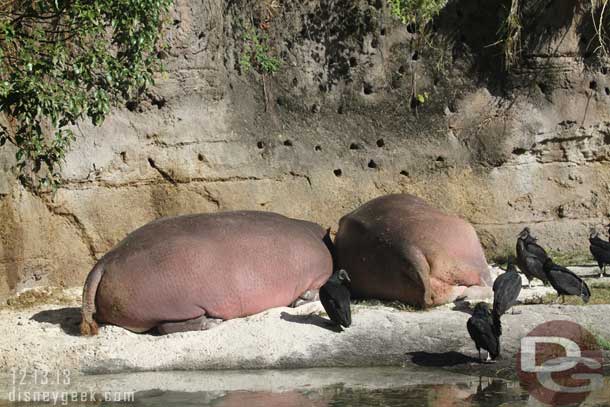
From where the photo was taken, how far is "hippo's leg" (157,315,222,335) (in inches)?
319

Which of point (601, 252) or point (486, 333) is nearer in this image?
point (486, 333)

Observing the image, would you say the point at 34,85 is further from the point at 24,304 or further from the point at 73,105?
the point at 24,304

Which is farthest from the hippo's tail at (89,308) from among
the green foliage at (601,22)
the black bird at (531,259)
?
the green foliage at (601,22)

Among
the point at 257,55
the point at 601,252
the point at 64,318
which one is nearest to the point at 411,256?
the point at 601,252

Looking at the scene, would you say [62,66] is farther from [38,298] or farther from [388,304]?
[388,304]

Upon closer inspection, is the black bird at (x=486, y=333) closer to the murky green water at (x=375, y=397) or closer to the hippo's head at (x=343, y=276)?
the murky green water at (x=375, y=397)

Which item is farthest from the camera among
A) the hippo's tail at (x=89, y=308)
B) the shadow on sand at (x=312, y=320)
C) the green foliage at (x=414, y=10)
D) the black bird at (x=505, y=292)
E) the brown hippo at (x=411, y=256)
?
the green foliage at (x=414, y=10)

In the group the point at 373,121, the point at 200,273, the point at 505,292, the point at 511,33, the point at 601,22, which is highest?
the point at 601,22

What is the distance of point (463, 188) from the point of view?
34.9 ft

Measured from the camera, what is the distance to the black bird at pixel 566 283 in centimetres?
809

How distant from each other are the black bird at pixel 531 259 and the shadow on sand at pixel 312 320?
1.95 m

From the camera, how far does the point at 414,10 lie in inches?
414

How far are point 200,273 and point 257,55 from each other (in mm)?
2919

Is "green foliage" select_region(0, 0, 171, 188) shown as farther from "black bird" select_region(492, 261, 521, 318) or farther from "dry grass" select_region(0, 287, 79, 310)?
"black bird" select_region(492, 261, 521, 318)
